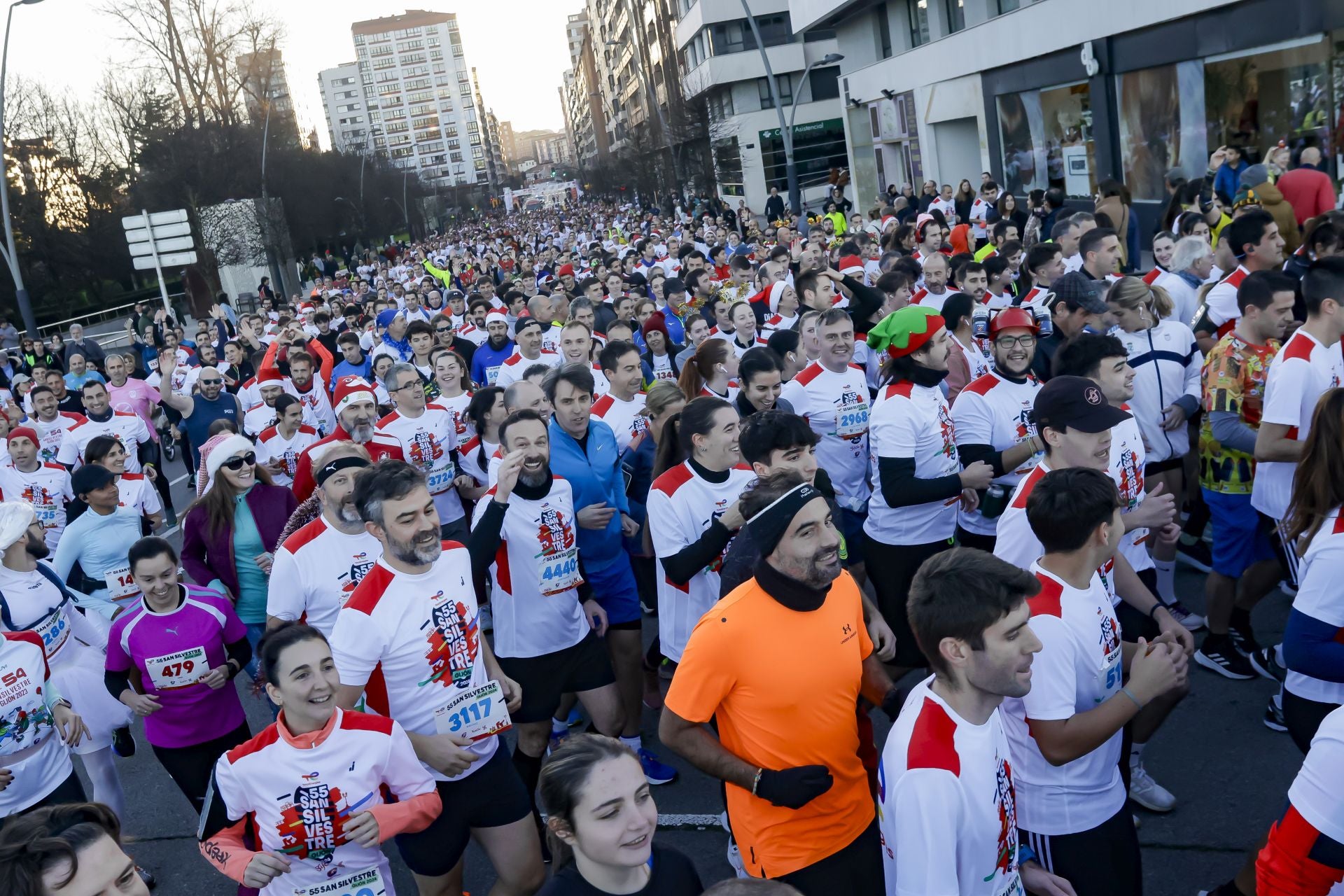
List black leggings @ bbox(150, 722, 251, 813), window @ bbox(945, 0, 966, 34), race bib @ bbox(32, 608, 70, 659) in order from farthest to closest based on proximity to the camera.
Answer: window @ bbox(945, 0, 966, 34)
race bib @ bbox(32, 608, 70, 659)
black leggings @ bbox(150, 722, 251, 813)

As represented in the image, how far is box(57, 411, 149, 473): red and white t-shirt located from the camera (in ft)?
33.6

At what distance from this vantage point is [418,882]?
4168mm

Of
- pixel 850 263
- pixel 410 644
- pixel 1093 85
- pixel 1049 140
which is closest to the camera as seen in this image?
pixel 410 644

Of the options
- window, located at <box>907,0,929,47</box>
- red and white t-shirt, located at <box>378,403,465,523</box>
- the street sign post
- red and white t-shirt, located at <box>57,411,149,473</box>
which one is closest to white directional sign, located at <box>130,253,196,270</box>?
the street sign post

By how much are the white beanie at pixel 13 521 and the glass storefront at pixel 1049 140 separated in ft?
73.2

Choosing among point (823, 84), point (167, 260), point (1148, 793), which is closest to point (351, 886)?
point (1148, 793)

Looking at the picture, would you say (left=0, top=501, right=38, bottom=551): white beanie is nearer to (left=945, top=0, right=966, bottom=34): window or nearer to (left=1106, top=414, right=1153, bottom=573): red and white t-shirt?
(left=1106, top=414, right=1153, bottom=573): red and white t-shirt

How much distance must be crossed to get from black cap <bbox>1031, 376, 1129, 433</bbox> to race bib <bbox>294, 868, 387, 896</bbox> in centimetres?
295

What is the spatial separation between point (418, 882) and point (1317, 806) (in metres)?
3.04

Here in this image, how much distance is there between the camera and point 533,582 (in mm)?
5117

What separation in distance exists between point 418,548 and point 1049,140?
81.7 feet

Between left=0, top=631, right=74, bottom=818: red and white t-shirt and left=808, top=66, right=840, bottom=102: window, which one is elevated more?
left=808, top=66, right=840, bottom=102: window

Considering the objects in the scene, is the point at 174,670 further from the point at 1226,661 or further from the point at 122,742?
the point at 1226,661

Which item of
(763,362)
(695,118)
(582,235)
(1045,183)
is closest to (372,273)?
(582,235)
